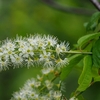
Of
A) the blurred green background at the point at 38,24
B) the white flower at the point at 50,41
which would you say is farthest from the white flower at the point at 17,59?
the blurred green background at the point at 38,24

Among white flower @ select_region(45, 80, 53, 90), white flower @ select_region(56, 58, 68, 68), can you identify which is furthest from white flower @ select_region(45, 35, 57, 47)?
white flower @ select_region(45, 80, 53, 90)

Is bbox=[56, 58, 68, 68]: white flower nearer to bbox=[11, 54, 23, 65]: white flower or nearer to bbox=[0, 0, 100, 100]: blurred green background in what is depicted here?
bbox=[11, 54, 23, 65]: white flower

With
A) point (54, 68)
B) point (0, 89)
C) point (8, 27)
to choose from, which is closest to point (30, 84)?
point (54, 68)

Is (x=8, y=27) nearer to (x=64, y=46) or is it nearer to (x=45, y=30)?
(x=45, y=30)

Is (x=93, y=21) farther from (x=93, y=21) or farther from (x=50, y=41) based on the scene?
(x=50, y=41)

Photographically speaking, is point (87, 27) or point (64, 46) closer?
point (64, 46)

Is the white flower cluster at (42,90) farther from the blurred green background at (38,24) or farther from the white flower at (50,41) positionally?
the blurred green background at (38,24)
